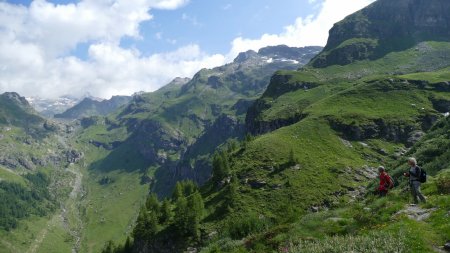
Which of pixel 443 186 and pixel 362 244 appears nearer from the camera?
pixel 362 244

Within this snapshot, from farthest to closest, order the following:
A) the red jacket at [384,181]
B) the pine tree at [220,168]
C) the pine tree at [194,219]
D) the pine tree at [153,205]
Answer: the pine tree at [220,168] → the pine tree at [153,205] → the pine tree at [194,219] → the red jacket at [384,181]

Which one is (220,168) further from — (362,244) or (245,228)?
(362,244)

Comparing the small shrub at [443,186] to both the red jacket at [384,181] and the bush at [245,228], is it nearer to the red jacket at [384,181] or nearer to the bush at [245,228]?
the red jacket at [384,181]

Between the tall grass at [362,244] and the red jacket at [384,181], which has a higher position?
the red jacket at [384,181]

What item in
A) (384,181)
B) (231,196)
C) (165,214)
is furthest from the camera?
(165,214)

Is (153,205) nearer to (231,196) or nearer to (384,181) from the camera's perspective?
(231,196)

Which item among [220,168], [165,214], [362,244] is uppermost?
[362,244]

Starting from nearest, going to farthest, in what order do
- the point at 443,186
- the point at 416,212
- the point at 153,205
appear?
the point at 416,212
the point at 443,186
the point at 153,205

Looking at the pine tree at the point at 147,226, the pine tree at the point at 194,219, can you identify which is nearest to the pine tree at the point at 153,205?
the pine tree at the point at 147,226

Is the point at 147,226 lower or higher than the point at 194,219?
lower

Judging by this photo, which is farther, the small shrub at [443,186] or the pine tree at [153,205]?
the pine tree at [153,205]

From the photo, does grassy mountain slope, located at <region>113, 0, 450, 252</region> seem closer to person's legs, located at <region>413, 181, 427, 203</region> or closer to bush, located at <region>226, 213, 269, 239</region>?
bush, located at <region>226, 213, 269, 239</region>

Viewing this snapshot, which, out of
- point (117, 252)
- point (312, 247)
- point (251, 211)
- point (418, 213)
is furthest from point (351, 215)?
point (117, 252)

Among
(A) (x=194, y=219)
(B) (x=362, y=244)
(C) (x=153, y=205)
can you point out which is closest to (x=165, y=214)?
(C) (x=153, y=205)
